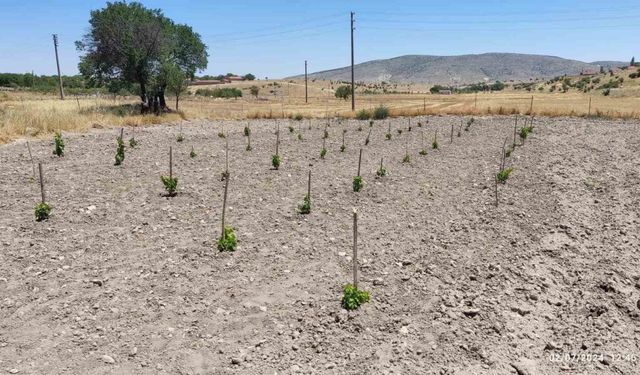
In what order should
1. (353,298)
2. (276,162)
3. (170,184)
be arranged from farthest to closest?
1. (276,162)
2. (170,184)
3. (353,298)

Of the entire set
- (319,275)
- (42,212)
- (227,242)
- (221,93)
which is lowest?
(319,275)

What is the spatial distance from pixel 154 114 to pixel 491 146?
2105cm

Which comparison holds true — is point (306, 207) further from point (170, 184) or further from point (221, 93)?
point (221, 93)

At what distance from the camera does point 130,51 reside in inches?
1134

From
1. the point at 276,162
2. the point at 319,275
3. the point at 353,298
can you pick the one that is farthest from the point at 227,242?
the point at 276,162

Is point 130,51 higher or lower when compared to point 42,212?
higher

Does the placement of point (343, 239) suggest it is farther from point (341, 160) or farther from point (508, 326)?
point (341, 160)

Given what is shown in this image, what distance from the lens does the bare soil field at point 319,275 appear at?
17.0ft

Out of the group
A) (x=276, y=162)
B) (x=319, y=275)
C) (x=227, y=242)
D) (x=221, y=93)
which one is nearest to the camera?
(x=319, y=275)

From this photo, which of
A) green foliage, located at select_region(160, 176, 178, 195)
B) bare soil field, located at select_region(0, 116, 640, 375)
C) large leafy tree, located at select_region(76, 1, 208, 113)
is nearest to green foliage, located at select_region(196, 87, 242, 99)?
large leafy tree, located at select_region(76, 1, 208, 113)

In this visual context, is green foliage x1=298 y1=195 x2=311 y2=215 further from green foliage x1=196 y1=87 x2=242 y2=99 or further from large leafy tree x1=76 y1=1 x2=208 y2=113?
green foliage x1=196 y1=87 x2=242 y2=99

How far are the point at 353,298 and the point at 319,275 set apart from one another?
102 cm

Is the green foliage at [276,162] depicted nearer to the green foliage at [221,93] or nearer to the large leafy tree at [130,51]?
the large leafy tree at [130,51]

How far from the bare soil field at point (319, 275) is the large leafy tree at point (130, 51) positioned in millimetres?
17830
